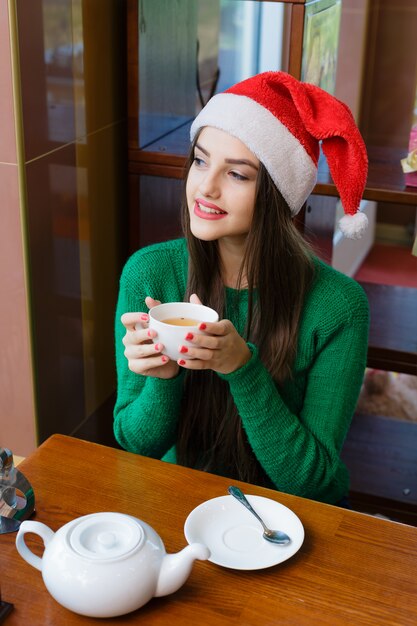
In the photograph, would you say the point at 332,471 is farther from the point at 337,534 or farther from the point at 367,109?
the point at 367,109

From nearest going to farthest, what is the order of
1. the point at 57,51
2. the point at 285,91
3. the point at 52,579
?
the point at 52,579, the point at 285,91, the point at 57,51

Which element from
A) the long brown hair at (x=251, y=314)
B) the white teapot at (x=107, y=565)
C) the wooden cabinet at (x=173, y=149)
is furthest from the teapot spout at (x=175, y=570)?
the wooden cabinet at (x=173, y=149)

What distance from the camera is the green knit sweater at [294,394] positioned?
142 cm

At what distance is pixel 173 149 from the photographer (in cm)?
204

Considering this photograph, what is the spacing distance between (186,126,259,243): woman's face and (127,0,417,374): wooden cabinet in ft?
1.51

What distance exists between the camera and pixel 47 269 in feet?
6.04

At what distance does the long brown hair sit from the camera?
4.92ft

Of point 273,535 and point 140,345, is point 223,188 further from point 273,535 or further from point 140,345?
point 273,535

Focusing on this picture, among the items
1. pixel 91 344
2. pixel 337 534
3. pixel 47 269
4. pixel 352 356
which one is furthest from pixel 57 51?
pixel 337 534

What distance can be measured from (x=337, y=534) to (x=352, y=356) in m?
0.46

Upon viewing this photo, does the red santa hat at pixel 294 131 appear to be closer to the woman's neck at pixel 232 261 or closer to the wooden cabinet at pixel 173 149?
the woman's neck at pixel 232 261

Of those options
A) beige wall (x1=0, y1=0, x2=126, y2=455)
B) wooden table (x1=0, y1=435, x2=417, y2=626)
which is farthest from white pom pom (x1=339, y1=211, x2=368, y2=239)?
beige wall (x1=0, y1=0, x2=126, y2=455)

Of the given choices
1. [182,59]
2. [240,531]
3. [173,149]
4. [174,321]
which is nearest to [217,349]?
[174,321]

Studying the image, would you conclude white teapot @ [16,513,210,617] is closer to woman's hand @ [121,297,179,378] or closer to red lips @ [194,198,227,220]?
woman's hand @ [121,297,179,378]
